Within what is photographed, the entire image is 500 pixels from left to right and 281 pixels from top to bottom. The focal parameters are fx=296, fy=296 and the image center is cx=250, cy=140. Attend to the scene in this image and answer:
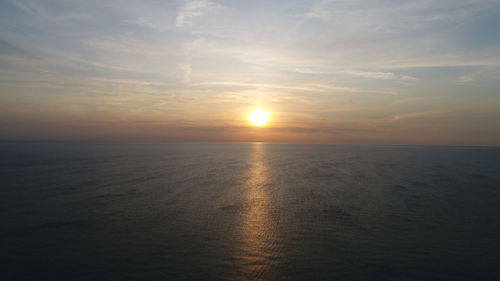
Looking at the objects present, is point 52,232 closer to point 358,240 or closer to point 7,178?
point 358,240

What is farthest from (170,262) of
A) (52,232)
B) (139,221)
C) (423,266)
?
(423,266)

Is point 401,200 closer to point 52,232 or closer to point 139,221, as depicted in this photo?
point 139,221

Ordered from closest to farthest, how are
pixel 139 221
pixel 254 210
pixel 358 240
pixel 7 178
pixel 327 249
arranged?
1. pixel 327 249
2. pixel 358 240
3. pixel 139 221
4. pixel 254 210
5. pixel 7 178

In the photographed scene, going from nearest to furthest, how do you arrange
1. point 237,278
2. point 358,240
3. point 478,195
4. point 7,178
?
1. point 237,278
2. point 358,240
3. point 478,195
4. point 7,178

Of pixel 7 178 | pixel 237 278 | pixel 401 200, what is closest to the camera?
pixel 237 278

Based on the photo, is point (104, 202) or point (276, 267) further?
point (104, 202)

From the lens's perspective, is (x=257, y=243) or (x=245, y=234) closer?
(x=257, y=243)

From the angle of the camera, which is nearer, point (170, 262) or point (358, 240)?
point (170, 262)

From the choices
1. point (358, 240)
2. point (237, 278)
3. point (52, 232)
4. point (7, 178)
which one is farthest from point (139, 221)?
point (7, 178)

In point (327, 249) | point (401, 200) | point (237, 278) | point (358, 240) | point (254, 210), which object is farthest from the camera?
point (401, 200)
